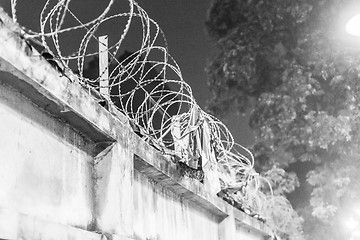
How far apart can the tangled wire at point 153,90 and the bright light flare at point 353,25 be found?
4.82 ft

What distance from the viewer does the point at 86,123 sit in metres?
2.62

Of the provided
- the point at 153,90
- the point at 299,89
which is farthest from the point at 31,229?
the point at 299,89

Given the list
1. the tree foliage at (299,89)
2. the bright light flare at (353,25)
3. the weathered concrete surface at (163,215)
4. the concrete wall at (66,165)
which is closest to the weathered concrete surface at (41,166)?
the concrete wall at (66,165)

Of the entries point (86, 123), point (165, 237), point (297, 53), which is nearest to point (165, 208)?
point (165, 237)

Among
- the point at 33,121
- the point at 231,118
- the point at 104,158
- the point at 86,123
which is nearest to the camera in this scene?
the point at 33,121

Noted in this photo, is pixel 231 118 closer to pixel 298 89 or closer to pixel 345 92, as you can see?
pixel 298 89

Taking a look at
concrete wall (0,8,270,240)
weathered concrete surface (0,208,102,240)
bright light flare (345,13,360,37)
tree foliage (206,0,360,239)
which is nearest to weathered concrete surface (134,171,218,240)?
concrete wall (0,8,270,240)

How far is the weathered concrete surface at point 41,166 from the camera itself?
2.02 meters

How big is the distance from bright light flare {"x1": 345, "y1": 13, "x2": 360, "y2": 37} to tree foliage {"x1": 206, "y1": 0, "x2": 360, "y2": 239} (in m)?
6.36

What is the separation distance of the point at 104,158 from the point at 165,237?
3.76 ft

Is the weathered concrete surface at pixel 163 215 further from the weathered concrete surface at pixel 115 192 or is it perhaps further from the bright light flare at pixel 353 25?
the bright light flare at pixel 353 25

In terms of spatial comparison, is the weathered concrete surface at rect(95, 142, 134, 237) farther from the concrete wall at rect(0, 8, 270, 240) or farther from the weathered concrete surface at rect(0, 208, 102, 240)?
the weathered concrete surface at rect(0, 208, 102, 240)

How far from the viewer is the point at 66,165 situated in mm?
2480

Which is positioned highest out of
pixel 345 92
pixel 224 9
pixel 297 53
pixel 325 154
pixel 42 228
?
pixel 224 9
